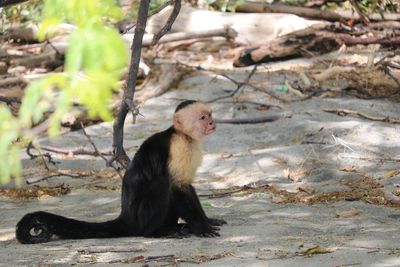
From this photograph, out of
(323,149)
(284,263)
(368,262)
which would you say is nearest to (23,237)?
(284,263)

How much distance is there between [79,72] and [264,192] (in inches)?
180

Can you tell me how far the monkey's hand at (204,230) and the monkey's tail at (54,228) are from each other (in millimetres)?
501

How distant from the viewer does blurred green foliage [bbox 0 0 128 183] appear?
1.36 meters

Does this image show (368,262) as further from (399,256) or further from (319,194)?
(319,194)

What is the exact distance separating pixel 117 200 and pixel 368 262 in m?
2.78

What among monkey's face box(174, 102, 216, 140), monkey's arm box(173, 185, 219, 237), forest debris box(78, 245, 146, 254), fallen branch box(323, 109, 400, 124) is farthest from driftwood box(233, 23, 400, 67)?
forest debris box(78, 245, 146, 254)

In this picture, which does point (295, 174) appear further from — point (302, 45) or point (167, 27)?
point (302, 45)

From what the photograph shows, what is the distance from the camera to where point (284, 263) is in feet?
12.0

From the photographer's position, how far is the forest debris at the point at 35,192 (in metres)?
6.28

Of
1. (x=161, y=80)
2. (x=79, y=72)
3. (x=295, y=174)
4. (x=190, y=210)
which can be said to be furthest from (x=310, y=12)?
(x=79, y=72)

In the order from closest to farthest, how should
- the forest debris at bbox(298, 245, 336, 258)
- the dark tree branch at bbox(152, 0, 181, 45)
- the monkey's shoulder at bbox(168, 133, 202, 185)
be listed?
the forest debris at bbox(298, 245, 336, 258) → the dark tree branch at bbox(152, 0, 181, 45) → the monkey's shoulder at bbox(168, 133, 202, 185)

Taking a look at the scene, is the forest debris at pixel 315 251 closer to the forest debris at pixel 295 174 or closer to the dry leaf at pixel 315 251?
the dry leaf at pixel 315 251

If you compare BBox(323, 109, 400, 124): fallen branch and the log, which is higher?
the log

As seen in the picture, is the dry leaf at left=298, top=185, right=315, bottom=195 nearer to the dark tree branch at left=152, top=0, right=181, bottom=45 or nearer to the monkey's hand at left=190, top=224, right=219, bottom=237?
the monkey's hand at left=190, top=224, right=219, bottom=237
